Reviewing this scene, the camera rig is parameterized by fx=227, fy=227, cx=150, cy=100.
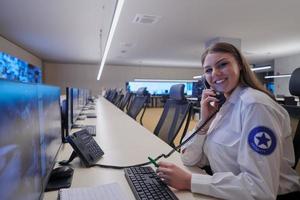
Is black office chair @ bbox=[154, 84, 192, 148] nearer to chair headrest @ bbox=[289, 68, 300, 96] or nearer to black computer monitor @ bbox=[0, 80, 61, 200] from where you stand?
chair headrest @ bbox=[289, 68, 300, 96]

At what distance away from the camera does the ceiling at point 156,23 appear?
13.5 ft

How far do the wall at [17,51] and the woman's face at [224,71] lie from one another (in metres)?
7.10

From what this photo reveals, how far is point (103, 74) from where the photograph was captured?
1321 cm

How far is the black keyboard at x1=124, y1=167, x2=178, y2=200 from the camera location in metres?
0.79

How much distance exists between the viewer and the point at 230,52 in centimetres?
106

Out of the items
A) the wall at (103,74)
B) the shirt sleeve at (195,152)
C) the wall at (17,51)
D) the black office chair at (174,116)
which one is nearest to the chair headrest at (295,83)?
the shirt sleeve at (195,152)

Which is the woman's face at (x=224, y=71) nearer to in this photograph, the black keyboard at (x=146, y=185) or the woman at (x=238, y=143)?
the woman at (x=238, y=143)

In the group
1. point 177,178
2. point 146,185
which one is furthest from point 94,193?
point 177,178

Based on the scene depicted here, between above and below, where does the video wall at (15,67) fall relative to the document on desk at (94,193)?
above

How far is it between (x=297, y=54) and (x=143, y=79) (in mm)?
8024

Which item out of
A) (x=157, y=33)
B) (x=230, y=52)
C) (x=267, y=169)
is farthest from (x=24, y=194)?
(x=157, y=33)

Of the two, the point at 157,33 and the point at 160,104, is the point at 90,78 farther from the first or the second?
the point at 157,33

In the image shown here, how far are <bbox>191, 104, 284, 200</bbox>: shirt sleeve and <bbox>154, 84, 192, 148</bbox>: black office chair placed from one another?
3.47 ft

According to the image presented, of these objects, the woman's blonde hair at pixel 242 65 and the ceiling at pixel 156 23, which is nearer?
the woman's blonde hair at pixel 242 65
